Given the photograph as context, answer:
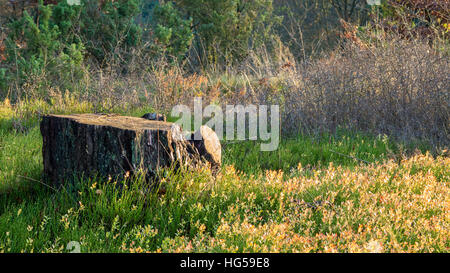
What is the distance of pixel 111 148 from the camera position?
3754mm

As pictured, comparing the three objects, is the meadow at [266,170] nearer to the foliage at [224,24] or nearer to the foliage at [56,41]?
the foliage at [56,41]

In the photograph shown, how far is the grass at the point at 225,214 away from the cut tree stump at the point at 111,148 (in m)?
0.15

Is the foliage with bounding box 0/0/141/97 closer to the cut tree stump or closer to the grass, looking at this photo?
the cut tree stump

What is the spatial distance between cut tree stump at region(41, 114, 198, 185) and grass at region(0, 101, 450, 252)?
147 mm

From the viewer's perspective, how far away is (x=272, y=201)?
3543 millimetres

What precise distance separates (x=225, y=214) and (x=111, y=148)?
121 centimetres

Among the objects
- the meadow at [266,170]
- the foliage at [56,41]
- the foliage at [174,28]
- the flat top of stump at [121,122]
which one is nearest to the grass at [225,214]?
the meadow at [266,170]

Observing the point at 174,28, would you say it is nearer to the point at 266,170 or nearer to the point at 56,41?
the point at 56,41

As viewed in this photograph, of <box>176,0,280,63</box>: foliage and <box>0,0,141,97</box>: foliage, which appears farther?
<box>176,0,280,63</box>: foliage

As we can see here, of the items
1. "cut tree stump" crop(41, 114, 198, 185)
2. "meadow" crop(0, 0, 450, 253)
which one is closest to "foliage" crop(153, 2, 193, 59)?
"meadow" crop(0, 0, 450, 253)

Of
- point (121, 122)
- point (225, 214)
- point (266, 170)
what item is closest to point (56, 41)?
point (121, 122)

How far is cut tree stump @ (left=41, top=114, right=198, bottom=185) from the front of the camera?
3.72m
